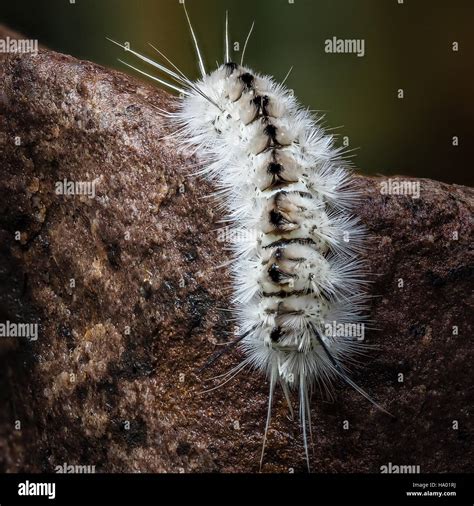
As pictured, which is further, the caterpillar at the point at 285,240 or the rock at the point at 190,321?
the rock at the point at 190,321

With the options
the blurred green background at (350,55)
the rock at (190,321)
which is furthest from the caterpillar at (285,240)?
the blurred green background at (350,55)

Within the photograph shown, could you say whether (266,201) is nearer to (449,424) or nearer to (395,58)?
(449,424)

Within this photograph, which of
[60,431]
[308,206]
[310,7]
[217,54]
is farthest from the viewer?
[310,7]

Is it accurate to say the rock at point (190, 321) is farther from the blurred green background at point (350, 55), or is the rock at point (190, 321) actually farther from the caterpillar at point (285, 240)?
the blurred green background at point (350, 55)

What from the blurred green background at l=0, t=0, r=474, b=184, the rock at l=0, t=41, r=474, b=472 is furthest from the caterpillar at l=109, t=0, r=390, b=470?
the blurred green background at l=0, t=0, r=474, b=184

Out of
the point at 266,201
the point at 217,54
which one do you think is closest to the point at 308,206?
the point at 266,201

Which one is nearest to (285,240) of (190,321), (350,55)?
(190,321)
